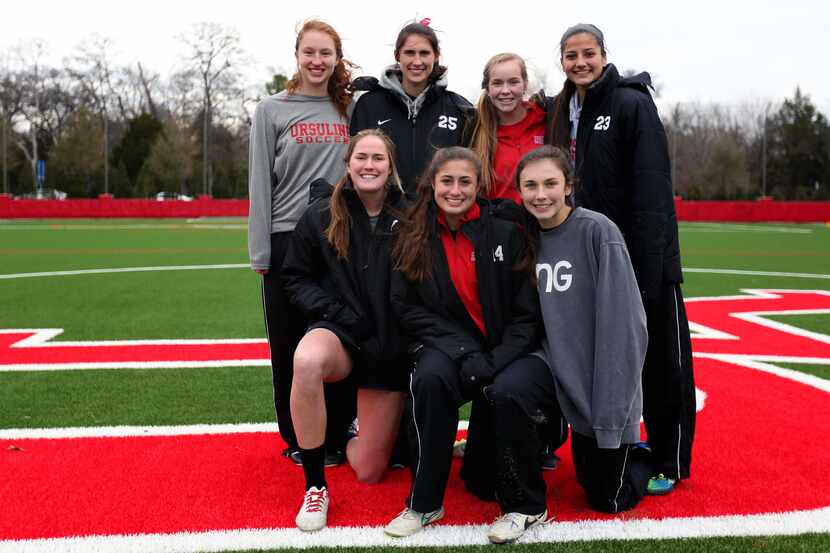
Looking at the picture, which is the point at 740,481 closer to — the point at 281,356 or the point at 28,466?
the point at 281,356

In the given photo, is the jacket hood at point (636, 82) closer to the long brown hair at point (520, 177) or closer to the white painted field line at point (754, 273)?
the long brown hair at point (520, 177)

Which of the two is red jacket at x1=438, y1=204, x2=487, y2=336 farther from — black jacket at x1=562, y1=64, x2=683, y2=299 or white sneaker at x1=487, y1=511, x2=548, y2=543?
white sneaker at x1=487, y1=511, x2=548, y2=543

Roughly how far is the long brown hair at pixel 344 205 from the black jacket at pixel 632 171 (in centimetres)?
88

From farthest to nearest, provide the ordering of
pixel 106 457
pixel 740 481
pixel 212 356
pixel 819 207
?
pixel 819 207 < pixel 212 356 < pixel 106 457 < pixel 740 481

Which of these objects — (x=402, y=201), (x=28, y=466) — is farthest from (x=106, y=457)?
(x=402, y=201)

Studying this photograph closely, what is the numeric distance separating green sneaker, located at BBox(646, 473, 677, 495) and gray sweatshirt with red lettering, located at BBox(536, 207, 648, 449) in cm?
39

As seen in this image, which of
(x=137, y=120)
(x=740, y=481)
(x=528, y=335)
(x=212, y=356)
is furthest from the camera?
(x=137, y=120)

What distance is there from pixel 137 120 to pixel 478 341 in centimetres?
6314

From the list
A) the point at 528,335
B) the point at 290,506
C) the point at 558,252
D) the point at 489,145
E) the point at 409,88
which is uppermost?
the point at 409,88

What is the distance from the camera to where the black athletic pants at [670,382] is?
11.8 ft

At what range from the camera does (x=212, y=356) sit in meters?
6.28

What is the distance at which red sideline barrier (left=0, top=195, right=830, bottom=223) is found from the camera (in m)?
36.5

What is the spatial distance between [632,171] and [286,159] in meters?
1.72

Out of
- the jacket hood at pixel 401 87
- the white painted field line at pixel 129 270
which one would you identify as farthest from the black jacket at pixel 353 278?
the white painted field line at pixel 129 270
